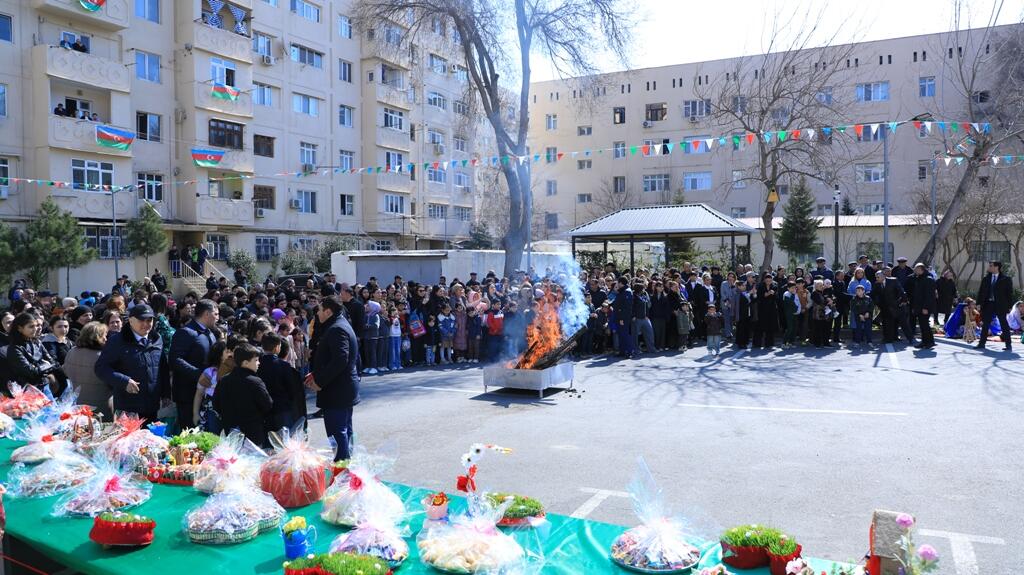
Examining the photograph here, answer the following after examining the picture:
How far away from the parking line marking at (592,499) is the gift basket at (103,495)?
3.35 m

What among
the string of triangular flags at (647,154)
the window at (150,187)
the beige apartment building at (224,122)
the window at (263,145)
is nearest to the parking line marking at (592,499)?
the string of triangular flags at (647,154)

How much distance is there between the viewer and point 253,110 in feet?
114

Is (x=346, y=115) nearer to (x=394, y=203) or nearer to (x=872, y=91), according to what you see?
(x=394, y=203)

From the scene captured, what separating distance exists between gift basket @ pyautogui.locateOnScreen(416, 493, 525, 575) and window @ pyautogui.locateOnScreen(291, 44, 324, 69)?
37714 mm

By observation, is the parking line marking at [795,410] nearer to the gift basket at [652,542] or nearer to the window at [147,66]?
the gift basket at [652,542]

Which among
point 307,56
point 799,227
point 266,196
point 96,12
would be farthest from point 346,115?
point 799,227

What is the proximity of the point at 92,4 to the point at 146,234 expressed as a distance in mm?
9085

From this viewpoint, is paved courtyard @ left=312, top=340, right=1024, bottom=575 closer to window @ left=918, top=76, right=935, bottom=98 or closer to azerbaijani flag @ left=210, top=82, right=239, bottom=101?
azerbaijani flag @ left=210, top=82, right=239, bottom=101

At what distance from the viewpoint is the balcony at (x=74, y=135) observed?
26.3 meters

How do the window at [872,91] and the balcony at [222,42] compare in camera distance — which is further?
the window at [872,91]

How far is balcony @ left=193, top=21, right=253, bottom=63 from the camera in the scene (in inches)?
1228

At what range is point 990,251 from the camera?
36000 millimetres

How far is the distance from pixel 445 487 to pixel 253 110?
3233 cm

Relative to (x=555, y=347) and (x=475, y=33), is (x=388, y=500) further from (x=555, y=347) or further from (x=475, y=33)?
(x=475, y=33)
